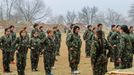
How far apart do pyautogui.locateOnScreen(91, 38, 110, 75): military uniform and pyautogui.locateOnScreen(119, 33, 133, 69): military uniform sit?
120cm

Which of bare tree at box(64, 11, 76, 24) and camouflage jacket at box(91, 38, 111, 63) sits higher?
bare tree at box(64, 11, 76, 24)

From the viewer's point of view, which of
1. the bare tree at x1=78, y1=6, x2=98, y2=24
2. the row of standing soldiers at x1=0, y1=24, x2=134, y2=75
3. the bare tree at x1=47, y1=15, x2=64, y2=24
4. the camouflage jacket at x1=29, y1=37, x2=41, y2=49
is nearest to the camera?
the row of standing soldiers at x1=0, y1=24, x2=134, y2=75

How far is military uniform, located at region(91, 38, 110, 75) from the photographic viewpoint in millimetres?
12883

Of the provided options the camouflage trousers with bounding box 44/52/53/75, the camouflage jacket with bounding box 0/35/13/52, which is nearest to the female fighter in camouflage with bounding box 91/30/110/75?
the camouflage trousers with bounding box 44/52/53/75

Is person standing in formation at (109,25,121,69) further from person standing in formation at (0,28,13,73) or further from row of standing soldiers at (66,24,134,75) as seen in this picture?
person standing in formation at (0,28,13,73)

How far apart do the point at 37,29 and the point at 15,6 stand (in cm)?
9050

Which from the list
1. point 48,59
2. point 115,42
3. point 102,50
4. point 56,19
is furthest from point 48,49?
point 56,19

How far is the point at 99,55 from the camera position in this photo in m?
13.1

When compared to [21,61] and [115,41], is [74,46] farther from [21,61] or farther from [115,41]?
[115,41]

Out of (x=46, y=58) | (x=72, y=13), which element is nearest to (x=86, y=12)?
(x=72, y=13)

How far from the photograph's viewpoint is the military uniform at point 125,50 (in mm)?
14086

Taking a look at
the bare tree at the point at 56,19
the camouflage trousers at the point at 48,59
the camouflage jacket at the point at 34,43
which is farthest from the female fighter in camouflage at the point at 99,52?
the bare tree at the point at 56,19

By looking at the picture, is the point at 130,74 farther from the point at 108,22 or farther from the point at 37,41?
the point at 108,22

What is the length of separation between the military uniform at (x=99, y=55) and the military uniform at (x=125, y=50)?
1199 mm
